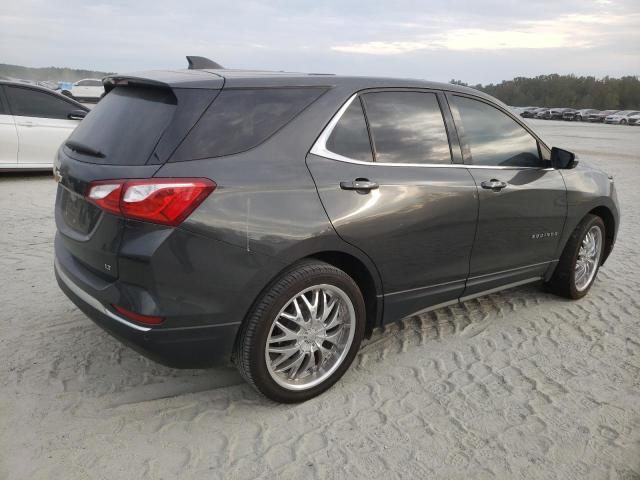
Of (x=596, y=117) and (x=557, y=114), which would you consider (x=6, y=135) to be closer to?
(x=596, y=117)

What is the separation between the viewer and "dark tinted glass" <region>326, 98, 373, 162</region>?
9.72 feet

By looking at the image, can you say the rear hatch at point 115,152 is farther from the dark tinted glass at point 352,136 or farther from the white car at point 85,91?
the white car at point 85,91

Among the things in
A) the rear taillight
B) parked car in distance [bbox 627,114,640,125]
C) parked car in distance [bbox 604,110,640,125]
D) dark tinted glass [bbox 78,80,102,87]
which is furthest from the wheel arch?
parked car in distance [bbox 604,110,640,125]

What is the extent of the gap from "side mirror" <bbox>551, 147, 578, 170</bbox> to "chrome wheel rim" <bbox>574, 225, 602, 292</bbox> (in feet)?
2.58

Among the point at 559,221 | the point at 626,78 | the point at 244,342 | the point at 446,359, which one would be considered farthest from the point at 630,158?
the point at 626,78

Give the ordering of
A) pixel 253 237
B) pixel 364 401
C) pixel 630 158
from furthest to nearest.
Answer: pixel 630 158 → pixel 364 401 → pixel 253 237

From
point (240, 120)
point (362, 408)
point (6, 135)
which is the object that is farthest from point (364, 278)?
point (6, 135)

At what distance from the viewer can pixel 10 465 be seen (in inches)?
95.0

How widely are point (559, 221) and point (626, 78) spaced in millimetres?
101200

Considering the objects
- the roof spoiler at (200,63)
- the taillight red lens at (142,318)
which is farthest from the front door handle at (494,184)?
the taillight red lens at (142,318)

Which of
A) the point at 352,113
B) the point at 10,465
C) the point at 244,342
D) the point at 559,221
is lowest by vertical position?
the point at 10,465

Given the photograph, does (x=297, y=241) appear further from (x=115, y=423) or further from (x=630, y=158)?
(x=630, y=158)

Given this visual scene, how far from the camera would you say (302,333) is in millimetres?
2914

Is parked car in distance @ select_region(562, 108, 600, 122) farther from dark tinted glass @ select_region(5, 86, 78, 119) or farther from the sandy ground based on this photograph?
the sandy ground
